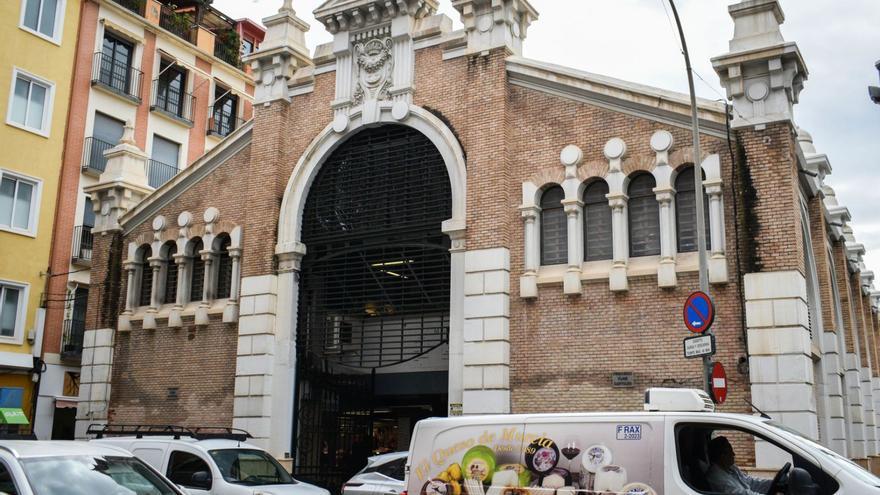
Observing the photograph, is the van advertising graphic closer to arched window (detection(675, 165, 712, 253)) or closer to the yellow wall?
arched window (detection(675, 165, 712, 253))

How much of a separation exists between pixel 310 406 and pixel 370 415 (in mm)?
1776

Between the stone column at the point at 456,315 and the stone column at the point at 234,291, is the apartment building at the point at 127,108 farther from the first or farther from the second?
the stone column at the point at 456,315

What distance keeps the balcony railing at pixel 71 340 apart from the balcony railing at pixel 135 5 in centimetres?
1284

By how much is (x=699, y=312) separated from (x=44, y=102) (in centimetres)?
2493

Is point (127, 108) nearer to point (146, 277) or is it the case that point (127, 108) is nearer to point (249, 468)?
point (146, 277)

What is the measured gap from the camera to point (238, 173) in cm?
2266

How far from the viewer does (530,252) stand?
1758cm

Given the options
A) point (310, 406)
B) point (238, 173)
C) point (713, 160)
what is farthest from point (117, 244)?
point (713, 160)

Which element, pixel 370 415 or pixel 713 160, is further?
pixel 370 415

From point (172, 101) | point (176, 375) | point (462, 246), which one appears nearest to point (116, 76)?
point (172, 101)

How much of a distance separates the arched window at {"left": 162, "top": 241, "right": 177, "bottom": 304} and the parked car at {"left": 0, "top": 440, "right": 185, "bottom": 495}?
15274mm

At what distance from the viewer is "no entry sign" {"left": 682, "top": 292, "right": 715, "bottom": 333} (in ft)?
43.2

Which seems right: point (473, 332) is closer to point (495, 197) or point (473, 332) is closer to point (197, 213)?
point (495, 197)

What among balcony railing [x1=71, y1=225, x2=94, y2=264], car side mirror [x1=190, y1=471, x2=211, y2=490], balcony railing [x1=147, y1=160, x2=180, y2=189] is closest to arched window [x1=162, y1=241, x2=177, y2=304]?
balcony railing [x1=71, y1=225, x2=94, y2=264]
